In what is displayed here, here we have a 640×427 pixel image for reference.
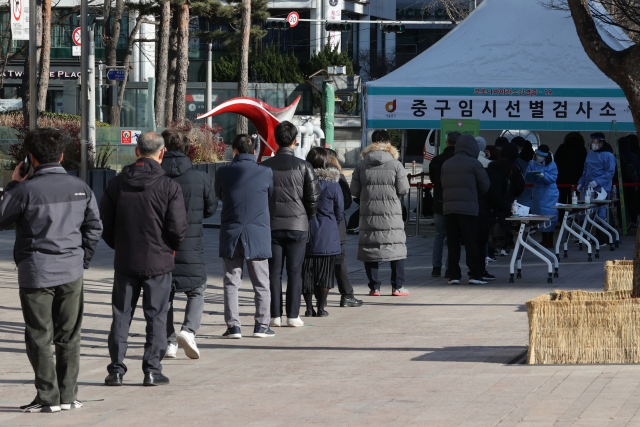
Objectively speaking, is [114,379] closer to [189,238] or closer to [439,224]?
[189,238]

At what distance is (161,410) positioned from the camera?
5629 millimetres

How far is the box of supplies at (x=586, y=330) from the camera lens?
21.6ft

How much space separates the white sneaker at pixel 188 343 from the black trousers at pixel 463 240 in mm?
4867

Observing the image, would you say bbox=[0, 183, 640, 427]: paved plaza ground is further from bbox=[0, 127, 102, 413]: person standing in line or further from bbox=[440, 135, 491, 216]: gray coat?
bbox=[440, 135, 491, 216]: gray coat

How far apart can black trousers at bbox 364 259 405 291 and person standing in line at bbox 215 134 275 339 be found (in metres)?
2.69

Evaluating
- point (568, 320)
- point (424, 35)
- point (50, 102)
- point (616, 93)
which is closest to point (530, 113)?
point (616, 93)

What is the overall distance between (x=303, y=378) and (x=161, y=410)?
1.20 m

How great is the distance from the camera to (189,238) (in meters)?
7.02

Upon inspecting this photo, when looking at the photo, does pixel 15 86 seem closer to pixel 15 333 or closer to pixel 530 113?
Answer: pixel 530 113

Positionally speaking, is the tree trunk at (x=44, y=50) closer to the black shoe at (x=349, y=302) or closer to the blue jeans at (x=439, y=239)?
the blue jeans at (x=439, y=239)

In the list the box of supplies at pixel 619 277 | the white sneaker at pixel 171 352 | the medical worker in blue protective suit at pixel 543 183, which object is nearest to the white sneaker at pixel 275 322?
the white sneaker at pixel 171 352

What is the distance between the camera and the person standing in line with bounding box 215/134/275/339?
7.88 m


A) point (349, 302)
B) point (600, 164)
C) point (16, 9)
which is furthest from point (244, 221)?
point (16, 9)

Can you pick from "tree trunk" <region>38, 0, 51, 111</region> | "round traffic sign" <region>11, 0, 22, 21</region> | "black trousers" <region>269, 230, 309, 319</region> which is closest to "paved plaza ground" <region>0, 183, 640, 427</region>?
"black trousers" <region>269, 230, 309, 319</region>
